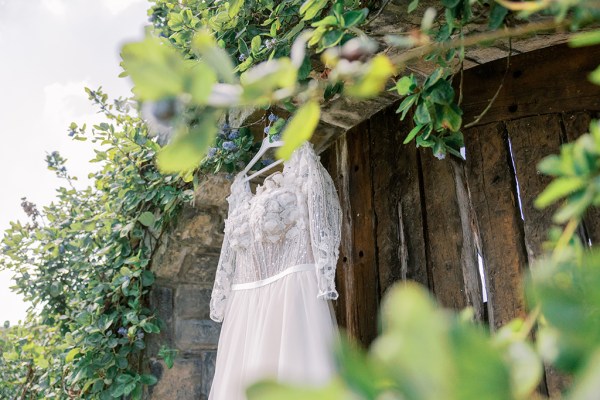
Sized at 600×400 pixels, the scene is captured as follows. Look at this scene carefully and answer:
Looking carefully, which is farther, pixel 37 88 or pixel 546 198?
pixel 37 88

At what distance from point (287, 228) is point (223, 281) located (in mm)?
349

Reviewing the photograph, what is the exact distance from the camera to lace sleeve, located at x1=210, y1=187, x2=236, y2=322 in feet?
6.51

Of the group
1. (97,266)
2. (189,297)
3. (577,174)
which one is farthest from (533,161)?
(97,266)

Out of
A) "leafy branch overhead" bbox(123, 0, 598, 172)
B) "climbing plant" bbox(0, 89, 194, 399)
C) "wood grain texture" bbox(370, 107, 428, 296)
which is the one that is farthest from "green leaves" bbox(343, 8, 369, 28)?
"climbing plant" bbox(0, 89, 194, 399)

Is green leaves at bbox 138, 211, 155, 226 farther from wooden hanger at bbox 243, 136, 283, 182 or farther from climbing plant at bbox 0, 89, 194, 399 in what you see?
wooden hanger at bbox 243, 136, 283, 182

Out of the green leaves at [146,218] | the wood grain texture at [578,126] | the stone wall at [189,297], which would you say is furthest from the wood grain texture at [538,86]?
the green leaves at [146,218]

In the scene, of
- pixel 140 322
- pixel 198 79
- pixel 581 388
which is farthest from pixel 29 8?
pixel 581 388

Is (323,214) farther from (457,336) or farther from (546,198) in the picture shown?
(457,336)

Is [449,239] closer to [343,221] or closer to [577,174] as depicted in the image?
[343,221]

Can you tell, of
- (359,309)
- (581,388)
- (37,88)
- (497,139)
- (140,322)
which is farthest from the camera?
(37,88)

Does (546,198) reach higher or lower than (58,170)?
lower

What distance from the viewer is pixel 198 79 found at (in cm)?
38

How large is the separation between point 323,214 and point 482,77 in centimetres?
62

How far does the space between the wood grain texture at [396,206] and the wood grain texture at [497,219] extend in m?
0.19
